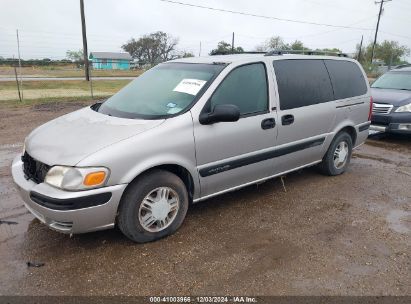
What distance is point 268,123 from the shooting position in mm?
4062

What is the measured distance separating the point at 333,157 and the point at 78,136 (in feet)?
11.9

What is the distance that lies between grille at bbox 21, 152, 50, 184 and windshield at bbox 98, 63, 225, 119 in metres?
0.91

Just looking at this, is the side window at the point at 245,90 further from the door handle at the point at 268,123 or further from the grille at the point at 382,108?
the grille at the point at 382,108

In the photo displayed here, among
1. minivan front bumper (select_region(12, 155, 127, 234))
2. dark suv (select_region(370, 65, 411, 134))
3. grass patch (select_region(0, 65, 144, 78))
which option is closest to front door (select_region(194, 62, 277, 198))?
minivan front bumper (select_region(12, 155, 127, 234))

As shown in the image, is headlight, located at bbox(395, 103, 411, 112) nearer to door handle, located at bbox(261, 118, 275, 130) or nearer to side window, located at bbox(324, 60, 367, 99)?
side window, located at bbox(324, 60, 367, 99)

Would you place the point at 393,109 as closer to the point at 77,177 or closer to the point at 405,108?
the point at 405,108

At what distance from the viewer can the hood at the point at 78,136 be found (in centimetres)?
302

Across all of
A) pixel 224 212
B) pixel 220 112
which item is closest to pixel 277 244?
pixel 224 212

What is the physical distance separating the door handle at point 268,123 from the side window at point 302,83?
255 millimetres

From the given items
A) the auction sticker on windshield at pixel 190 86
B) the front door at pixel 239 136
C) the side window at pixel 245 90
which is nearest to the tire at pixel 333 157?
the front door at pixel 239 136

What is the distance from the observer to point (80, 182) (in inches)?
114

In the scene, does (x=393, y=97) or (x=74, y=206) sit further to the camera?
(x=393, y=97)

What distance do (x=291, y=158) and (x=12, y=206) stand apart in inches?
131

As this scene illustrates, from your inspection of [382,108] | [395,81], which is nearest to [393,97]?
[382,108]
